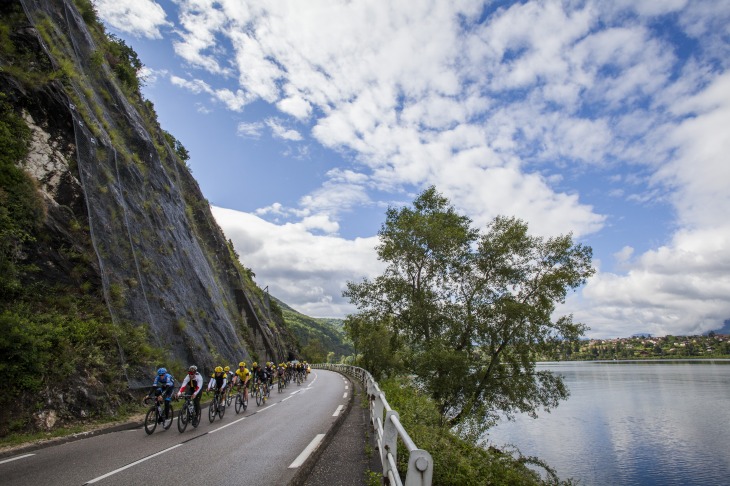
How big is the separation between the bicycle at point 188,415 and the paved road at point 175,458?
0.26 m

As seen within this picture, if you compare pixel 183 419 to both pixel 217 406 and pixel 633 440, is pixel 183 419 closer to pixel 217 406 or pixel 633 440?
pixel 217 406

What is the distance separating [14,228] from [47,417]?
5.59 metres

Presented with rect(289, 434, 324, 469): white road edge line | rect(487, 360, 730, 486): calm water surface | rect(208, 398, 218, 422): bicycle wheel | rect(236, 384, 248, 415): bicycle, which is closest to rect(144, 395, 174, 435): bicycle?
rect(208, 398, 218, 422): bicycle wheel

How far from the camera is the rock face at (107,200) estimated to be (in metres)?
15.0

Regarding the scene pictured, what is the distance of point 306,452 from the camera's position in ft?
26.2

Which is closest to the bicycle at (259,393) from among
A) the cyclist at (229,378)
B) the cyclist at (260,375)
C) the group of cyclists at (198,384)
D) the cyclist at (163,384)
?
the group of cyclists at (198,384)

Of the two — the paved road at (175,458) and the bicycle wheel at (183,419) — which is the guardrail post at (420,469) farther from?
the bicycle wheel at (183,419)

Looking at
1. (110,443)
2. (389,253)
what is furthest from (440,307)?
(110,443)

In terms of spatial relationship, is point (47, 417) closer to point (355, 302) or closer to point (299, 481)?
point (299, 481)

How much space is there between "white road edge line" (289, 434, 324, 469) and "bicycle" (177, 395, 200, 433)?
4.12 metres

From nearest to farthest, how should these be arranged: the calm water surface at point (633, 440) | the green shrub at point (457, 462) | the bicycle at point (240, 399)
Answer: the green shrub at point (457, 462)
the bicycle at point (240, 399)
the calm water surface at point (633, 440)

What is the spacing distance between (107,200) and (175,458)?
14.0m

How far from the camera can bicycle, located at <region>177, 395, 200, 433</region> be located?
37.4 ft

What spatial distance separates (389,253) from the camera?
79.5ft
